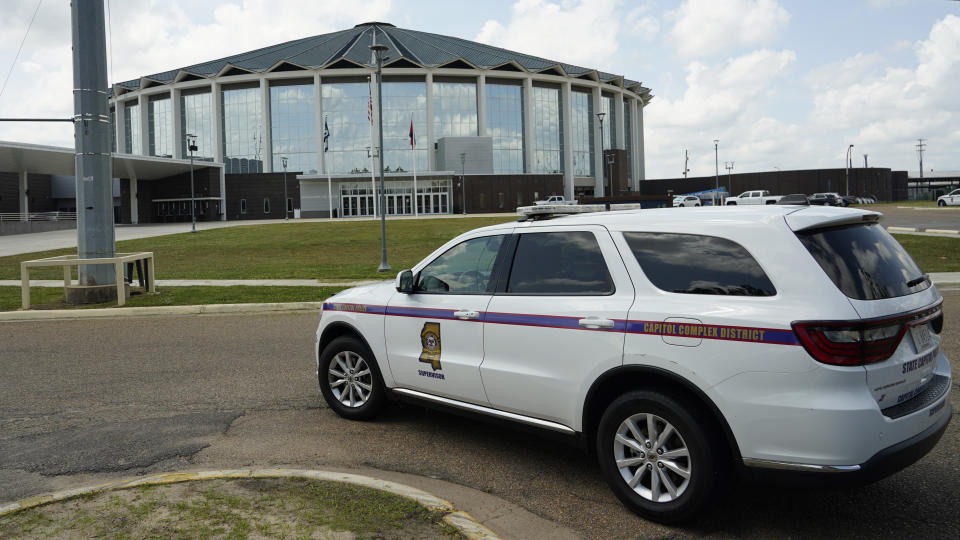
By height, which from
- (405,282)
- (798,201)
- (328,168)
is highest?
(328,168)

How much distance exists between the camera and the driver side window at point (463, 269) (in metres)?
5.13

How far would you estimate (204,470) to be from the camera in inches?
187

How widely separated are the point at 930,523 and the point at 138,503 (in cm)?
440

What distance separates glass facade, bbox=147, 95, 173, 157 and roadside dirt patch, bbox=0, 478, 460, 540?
9657 cm

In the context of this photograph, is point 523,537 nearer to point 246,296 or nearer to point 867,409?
point 867,409

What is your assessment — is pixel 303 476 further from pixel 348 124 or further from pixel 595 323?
pixel 348 124

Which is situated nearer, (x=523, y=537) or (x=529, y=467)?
(x=523, y=537)

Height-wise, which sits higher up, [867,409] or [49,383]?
[867,409]

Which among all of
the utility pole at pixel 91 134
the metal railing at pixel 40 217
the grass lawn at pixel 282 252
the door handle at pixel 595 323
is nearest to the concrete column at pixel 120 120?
the metal railing at pixel 40 217

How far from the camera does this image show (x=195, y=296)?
15656 millimetres

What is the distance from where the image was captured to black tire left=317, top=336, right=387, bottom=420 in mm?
5883

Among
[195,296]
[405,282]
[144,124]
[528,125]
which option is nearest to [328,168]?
[528,125]

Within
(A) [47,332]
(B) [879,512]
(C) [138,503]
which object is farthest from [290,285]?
(B) [879,512]

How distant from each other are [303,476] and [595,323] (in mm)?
2049
